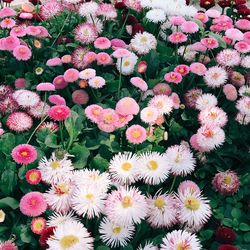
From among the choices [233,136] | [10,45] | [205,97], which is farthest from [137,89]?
[10,45]

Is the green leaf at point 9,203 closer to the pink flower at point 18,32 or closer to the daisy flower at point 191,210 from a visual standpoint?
the daisy flower at point 191,210

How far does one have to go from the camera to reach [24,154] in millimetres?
2352

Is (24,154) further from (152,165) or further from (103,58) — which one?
(103,58)

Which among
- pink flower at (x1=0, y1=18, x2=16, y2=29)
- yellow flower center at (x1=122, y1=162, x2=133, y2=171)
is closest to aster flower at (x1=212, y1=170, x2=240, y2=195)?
yellow flower center at (x1=122, y1=162, x2=133, y2=171)

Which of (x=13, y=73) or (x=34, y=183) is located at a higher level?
(x=34, y=183)

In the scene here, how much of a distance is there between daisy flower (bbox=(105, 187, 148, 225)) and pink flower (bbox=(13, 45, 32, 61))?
4.47 ft

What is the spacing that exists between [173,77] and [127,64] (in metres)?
0.35

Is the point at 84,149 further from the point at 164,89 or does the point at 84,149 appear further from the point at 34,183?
the point at 164,89

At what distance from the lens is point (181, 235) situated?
204 centimetres

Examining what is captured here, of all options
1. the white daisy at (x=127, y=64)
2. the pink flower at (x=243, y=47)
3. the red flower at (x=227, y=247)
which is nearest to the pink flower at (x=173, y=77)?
the white daisy at (x=127, y=64)

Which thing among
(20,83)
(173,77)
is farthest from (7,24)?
(173,77)

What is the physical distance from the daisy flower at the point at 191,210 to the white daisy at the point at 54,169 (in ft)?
1.73

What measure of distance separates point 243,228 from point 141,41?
57.6 inches

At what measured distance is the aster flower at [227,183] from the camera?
2.48m
